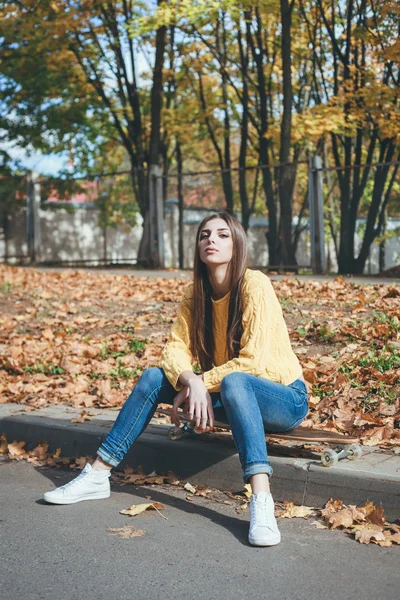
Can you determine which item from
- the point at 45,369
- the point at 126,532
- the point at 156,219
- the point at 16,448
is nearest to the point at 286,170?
the point at 156,219

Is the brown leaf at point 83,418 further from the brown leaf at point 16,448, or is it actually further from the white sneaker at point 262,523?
the white sneaker at point 262,523

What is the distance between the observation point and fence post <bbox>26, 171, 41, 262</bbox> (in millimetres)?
21312

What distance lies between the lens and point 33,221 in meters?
21.3

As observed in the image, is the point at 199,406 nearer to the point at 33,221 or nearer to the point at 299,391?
the point at 299,391

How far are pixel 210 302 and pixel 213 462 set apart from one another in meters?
0.95

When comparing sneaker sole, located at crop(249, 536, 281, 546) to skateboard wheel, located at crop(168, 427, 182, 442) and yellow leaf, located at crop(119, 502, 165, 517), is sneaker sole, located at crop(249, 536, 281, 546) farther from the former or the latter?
skateboard wheel, located at crop(168, 427, 182, 442)

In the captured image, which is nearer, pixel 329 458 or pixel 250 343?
pixel 329 458

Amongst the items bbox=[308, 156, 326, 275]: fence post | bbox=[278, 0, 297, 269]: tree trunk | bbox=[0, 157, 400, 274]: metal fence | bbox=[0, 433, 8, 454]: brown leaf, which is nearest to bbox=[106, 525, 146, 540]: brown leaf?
bbox=[0, 433, 8, 454]: brown leaf

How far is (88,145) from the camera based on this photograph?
2481cm

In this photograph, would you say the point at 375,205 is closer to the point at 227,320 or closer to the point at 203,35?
the point at 203,35

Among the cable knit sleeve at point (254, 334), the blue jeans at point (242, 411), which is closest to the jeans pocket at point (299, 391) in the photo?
the blue jeans at point (242, 411)

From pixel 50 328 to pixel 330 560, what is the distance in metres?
6.09

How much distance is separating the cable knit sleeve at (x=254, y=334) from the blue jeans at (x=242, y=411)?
8cm

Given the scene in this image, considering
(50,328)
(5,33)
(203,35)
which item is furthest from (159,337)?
(203,35)
